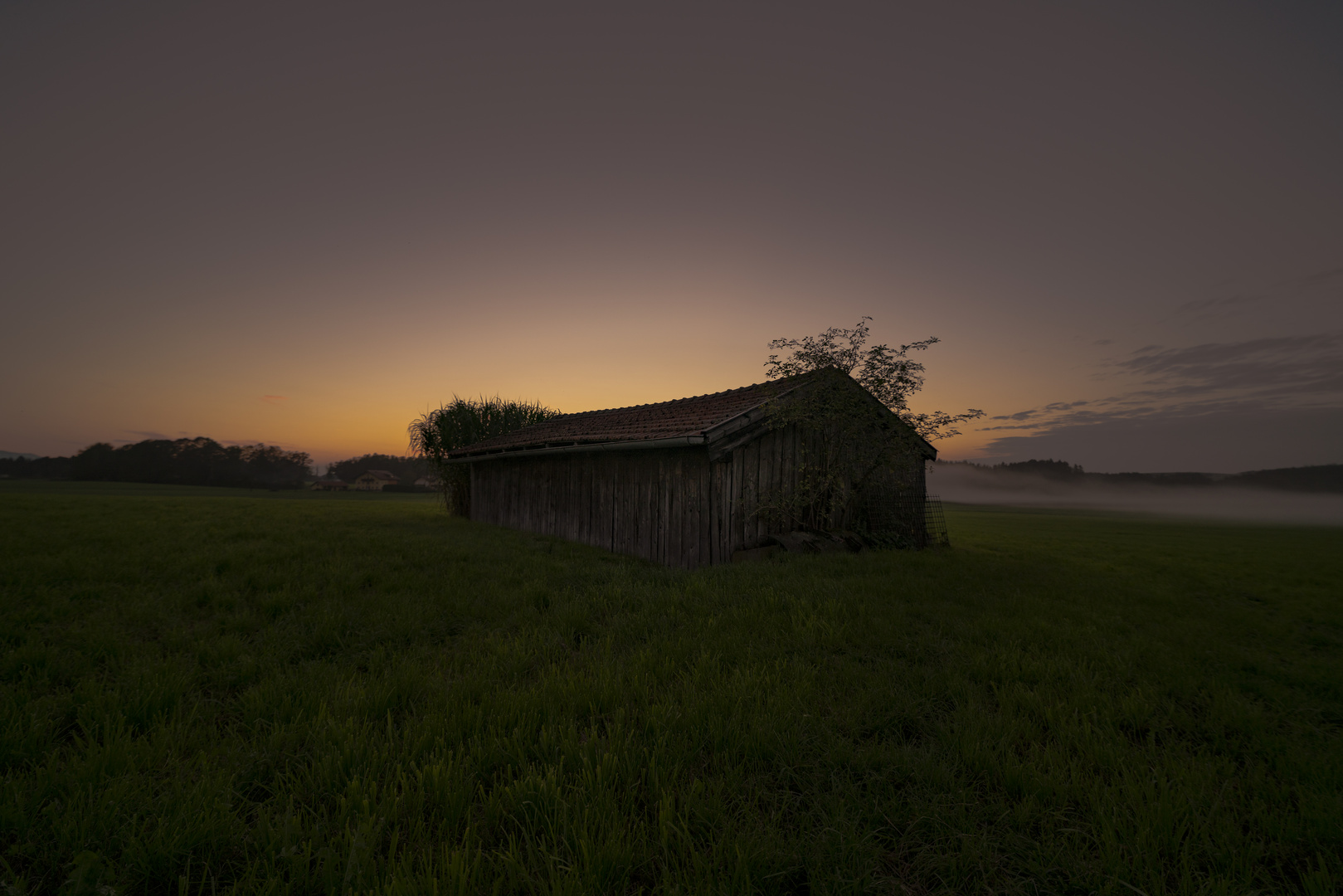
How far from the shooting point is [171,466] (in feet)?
212

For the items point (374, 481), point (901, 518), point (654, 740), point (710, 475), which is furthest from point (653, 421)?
point (374, 481)

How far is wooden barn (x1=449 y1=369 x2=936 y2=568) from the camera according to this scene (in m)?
10.2

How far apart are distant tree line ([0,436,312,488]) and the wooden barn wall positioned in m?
68.2

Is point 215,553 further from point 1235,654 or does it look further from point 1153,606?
point 1153,606

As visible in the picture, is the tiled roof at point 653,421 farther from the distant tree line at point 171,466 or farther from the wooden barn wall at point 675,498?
the distant tree line at point 171,466

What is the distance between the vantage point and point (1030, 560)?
1049 cm

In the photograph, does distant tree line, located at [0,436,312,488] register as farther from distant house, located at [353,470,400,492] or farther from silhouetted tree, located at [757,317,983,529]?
silhouetted tree, located at [757,317,983,529]

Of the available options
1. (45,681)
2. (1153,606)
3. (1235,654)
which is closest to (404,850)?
(45,681)

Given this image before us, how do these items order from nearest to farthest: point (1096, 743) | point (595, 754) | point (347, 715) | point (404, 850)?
1. point (404, 850)
2. point (595, 754)
3. point (1096, 743)
4. point (347, 715)

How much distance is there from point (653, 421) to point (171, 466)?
8292 centimetres

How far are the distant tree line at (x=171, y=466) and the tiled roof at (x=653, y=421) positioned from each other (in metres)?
64.5

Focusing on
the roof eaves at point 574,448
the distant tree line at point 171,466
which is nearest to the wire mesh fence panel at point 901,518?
the roof eaves at point 574,448

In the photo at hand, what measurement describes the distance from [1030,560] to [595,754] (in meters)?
11.2

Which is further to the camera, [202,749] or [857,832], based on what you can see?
[202,749]
